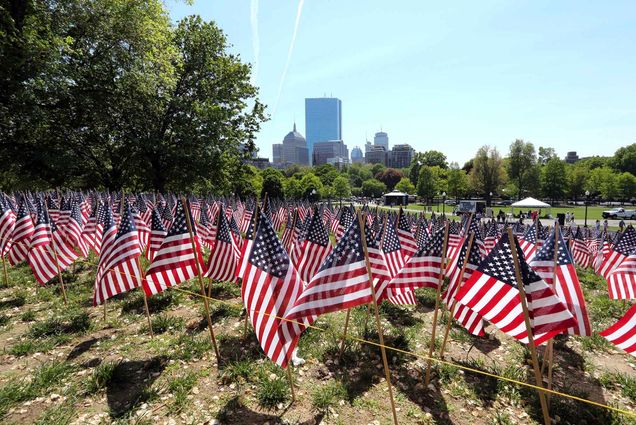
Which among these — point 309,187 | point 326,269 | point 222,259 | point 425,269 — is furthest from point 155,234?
point 309,187

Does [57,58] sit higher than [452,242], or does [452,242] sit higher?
[57,58]

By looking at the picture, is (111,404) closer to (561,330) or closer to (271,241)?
(271,241)

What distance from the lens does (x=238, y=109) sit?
3259cm

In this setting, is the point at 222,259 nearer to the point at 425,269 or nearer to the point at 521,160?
the point at 425,269

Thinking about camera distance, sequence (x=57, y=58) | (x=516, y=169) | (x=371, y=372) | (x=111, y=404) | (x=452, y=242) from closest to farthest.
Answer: (x=111, y=404) → (x=371, y=372) → (x=452, y=242) → (x=57, y=58) → (x=516, y=169)

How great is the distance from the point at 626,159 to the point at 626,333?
11792cm

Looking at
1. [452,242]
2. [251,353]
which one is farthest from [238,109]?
[251,353]

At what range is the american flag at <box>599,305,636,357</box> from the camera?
176 inches

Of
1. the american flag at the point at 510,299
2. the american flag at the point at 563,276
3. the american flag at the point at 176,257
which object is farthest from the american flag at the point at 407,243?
the american flag at the point at 176,257

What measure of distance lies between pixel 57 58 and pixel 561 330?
27.4 metres

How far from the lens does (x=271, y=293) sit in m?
4.90

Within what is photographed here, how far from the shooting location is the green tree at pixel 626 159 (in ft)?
286

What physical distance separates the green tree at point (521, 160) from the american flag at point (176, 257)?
265 ft

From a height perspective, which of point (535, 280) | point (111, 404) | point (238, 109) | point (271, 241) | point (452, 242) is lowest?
point (111, 404)
